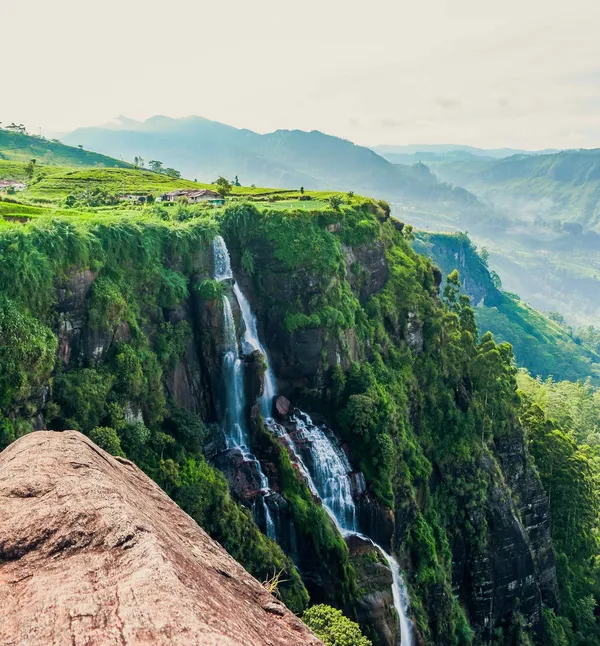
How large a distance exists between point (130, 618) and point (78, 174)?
220 feet

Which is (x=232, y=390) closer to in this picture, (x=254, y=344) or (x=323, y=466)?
(x=254, y=344)

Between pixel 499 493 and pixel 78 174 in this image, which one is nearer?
pixel 499 493

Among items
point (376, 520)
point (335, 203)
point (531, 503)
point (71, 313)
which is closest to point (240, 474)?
point (376, 520)

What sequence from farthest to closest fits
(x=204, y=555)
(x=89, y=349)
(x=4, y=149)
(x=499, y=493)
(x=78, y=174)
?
(x=4, y=149)
(x=78, y=174)
(x=499, y=493)
(x=89, y=349)
(x=204, y=555)

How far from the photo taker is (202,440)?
29609 millimetres

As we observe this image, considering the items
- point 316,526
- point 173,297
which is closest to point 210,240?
point 173,297

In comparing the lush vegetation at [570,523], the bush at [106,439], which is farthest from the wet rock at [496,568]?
the bush at [106,439]

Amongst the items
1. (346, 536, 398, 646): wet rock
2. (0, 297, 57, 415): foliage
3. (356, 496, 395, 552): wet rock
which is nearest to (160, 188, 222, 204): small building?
(0, 297, 57, 415): foliage

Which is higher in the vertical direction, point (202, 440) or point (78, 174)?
point (78, 174)

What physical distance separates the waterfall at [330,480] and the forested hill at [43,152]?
94.9 metres

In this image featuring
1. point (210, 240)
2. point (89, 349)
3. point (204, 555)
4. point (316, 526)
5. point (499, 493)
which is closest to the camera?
point (204, 555)

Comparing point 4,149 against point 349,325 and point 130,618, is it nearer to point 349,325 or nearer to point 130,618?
point 349,325

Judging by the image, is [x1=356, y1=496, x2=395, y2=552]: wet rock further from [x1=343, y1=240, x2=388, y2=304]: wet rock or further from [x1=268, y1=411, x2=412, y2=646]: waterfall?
[x1=343, y1=240, x2=388, y2=304]: wet rock

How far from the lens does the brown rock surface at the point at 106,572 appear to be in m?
7.66
